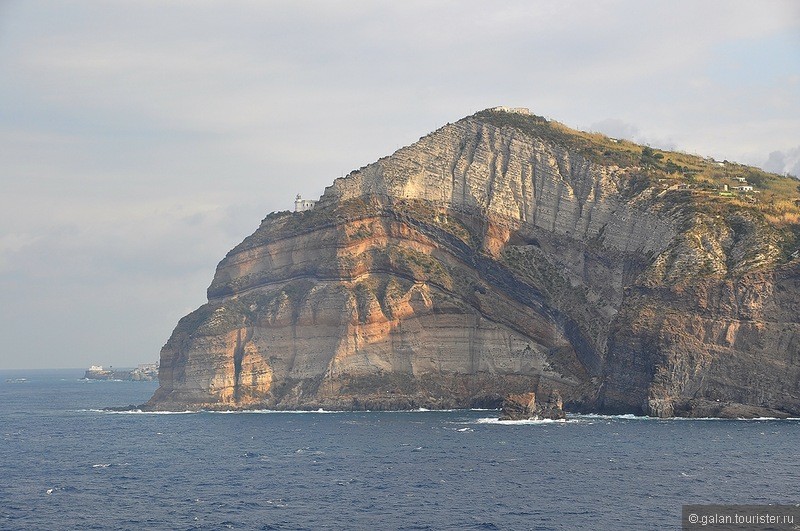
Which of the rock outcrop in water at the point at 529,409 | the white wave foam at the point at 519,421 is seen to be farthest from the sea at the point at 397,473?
the rock outcrop in water at the point at 529,409

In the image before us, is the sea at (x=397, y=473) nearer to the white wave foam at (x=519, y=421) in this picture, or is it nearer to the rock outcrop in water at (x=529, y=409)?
the white wave foam at (x=519, y=421)

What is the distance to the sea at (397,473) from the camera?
3925 inches

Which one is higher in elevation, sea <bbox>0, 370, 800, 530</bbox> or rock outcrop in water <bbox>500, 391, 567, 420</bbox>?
rock outcrop in water <bbox>500, 391, 567, 420</bbox>

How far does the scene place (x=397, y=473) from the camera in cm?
12275

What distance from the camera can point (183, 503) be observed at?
107750 mm

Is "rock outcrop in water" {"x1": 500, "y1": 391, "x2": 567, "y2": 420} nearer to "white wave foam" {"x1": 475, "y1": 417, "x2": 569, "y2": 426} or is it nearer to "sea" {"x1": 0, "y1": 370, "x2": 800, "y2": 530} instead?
"white wave foam" {"x1": 475, "y1": 417, "x2": 569, "y2": 426}

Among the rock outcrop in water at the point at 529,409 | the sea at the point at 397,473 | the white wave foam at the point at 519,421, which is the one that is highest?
the rock outcrop in water at the point at 529,409

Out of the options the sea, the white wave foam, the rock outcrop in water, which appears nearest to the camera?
the sea

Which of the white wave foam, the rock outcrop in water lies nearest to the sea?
the white wave foam

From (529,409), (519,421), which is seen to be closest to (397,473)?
(519,421)

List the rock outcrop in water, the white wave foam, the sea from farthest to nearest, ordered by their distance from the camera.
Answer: the rock outcrop in water → the white wave foam → the sea

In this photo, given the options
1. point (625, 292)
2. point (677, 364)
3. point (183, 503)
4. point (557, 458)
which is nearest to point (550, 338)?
point (625, 292)

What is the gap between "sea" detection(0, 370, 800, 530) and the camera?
99688 millimetres

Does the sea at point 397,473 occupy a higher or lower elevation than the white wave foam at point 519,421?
lower
